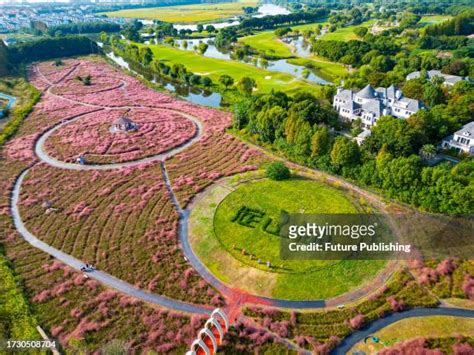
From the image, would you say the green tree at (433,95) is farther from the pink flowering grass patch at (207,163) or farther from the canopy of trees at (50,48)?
the canopy of trees at (50,48)

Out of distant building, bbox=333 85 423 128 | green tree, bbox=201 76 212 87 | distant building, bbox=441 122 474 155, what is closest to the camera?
distant building, bbox=441 122 474 155

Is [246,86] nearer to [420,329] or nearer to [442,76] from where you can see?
[442,76]

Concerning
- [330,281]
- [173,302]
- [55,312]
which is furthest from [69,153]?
[330,281]

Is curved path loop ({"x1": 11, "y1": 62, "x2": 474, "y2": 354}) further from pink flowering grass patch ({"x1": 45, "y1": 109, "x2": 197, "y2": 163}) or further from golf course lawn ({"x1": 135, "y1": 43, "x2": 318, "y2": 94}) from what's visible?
golf course lawn ({"x1": 135, "y1": 43, "x2": 318, "y2": 94})

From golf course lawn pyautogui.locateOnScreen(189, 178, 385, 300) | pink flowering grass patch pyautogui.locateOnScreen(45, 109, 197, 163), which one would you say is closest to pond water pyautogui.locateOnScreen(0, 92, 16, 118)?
pink flowering grass patch pyautogui.locateOnScreen(45, 109, 197, 163)

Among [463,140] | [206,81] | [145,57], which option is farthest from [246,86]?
[145,57]

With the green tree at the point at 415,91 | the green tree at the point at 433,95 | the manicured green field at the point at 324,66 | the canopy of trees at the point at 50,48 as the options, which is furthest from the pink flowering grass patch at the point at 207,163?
the canopy of trees at the point at 50,48
